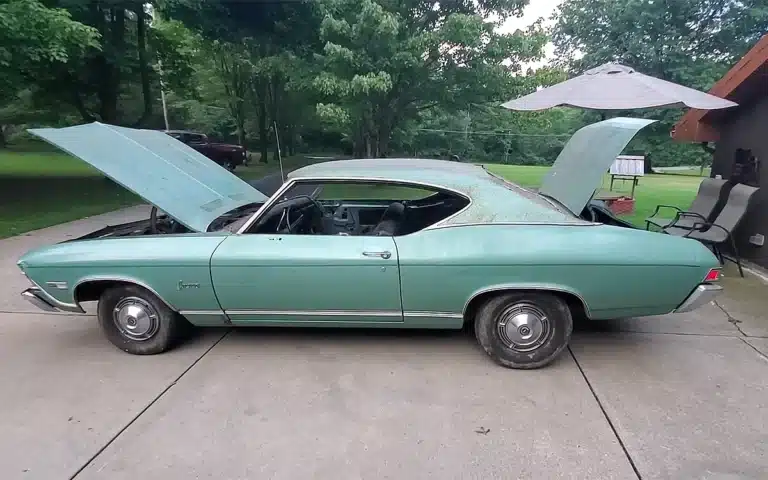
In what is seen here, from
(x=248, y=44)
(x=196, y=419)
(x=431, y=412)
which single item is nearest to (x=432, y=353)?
(x=431, y=412)

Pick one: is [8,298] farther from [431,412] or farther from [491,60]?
[491,60]

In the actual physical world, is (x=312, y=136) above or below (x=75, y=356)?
above

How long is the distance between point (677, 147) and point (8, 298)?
105 feet

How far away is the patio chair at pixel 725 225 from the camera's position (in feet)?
19.1

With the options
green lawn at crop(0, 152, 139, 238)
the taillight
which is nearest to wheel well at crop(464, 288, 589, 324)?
the taillight

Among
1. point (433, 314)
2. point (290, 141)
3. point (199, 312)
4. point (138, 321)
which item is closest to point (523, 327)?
point (433, 314)

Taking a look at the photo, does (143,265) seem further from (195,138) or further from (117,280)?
(195,138)

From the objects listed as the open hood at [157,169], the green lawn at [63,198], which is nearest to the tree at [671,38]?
the green lawn at [63,198]

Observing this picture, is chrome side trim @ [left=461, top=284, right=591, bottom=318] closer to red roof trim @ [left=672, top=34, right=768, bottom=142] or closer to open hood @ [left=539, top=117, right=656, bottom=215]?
open hood @ [left=539, top=117, right=656, bottom=215]

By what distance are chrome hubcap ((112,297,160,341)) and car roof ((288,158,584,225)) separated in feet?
4.57

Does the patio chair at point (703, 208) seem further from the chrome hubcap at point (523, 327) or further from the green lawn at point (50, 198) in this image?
the green lawn at point (50, 198)

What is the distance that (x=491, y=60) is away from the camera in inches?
533

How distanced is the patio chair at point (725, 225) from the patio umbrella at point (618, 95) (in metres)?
1.11

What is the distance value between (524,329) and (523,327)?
0.02 metres
